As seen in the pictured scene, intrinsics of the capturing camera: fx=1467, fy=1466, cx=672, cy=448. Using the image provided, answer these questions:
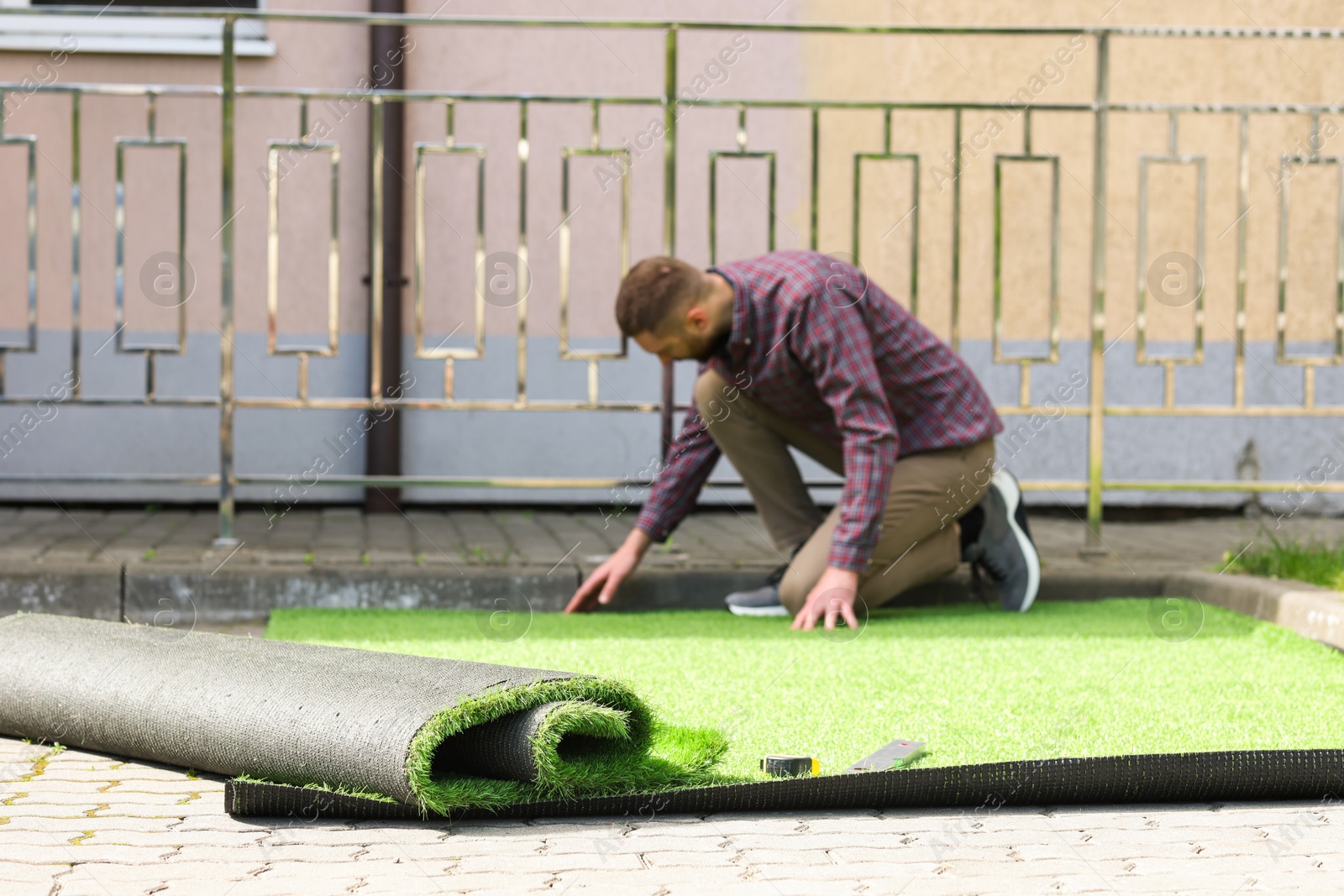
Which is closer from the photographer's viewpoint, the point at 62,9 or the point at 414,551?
the point at 62,9

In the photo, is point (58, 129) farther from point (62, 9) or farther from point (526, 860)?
point (526, 860)

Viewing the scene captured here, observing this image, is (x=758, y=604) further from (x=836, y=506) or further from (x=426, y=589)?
(x=426, y=589)

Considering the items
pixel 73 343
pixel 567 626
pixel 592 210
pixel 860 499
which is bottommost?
pixel 567 626

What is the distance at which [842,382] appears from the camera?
4016 mm

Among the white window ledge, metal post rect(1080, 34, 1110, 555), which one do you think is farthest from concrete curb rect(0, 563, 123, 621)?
metal post rect(1080, 34, 1110, 555)

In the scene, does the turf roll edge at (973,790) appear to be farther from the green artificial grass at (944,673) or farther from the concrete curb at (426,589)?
the concrete curb at (426,589)

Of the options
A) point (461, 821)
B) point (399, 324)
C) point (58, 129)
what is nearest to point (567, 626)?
point (461, 821)

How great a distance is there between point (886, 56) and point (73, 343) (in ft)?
13.2

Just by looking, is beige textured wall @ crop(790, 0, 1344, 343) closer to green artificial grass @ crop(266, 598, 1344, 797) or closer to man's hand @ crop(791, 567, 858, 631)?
green artificial grass @ crop(266, 598, 1344, 797)

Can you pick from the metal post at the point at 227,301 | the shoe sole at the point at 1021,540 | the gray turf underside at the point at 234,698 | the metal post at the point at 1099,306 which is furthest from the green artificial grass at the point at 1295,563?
the metal post at the point at 227,301

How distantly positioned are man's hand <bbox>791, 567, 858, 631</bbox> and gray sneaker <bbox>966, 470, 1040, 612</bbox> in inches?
29.5

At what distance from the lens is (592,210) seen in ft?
22.4

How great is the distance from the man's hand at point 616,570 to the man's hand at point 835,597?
0.66 m

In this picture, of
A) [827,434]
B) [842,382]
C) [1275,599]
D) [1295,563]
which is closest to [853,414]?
[842,382]
